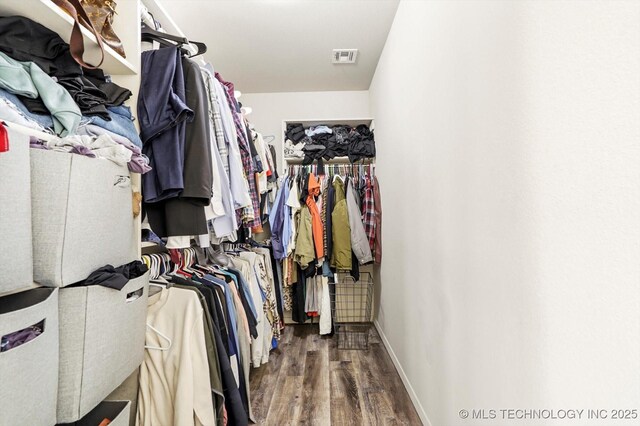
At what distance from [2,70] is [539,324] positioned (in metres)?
1.42

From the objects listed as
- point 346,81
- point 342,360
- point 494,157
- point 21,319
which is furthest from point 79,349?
point 346,81

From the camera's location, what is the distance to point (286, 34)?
2.23 meters

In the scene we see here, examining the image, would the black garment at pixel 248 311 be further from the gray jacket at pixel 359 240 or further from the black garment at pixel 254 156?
the gray jacket at pixel 359 240

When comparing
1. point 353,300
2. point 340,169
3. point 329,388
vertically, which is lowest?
point 329,388

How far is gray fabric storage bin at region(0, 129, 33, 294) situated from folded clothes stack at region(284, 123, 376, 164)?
244 cm

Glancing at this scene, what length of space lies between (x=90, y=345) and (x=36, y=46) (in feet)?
2.84

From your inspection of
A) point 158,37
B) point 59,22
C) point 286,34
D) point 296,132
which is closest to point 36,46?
point 59,22

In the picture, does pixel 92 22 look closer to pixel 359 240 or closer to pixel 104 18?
pixel 104 18

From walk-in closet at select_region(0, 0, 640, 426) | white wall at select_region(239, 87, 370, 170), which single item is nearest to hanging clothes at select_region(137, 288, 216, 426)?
walk-in closet at select_region(0, 0, 640, 426)

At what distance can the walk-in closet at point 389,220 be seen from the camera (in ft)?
1.88

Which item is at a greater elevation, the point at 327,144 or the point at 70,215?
the point at 327,144

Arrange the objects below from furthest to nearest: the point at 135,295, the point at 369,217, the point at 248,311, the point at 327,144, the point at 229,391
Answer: the point at 327,144, the point at 369,217, the point at 248,311, the point at 229,391, the point at 135,295

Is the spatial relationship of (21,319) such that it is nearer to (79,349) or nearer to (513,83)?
(79,349)

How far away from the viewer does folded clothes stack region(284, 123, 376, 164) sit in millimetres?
2974
